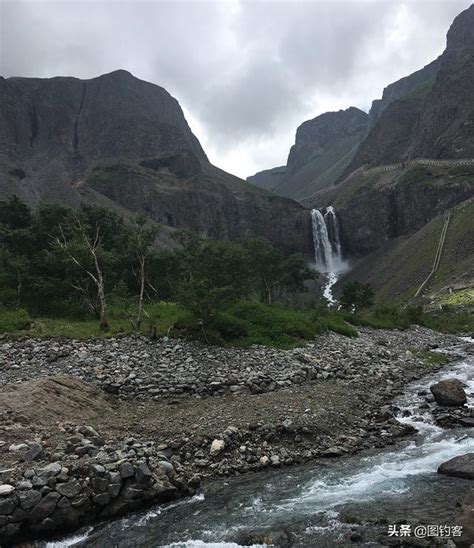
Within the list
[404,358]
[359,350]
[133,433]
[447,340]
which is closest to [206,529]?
[133,433]

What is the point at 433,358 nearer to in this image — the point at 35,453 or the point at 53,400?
the point at 53,400

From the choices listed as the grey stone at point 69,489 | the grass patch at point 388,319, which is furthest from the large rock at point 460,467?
the grass patch at point 388,319

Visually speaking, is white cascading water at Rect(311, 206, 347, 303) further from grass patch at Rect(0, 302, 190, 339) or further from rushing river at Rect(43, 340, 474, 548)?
rushing river at Rect(43, 340, 474, 548)

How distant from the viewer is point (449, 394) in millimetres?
19828

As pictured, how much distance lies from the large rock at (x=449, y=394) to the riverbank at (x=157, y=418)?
100 inches

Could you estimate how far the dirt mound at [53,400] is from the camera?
48.3ft

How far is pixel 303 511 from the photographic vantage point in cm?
1131

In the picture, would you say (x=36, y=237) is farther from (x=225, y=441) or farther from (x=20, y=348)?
(x=225, y=441)

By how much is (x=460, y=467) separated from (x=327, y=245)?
147839 mm

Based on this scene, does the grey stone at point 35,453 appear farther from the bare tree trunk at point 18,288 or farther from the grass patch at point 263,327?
the bare tree trunk at point 18,288

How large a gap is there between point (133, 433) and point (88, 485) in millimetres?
4268

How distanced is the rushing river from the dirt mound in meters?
5.62

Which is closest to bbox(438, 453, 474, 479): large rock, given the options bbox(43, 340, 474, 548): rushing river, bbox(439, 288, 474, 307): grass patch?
bbox(43, 340, 474, 548): rushing river

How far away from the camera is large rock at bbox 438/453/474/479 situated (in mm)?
12508
